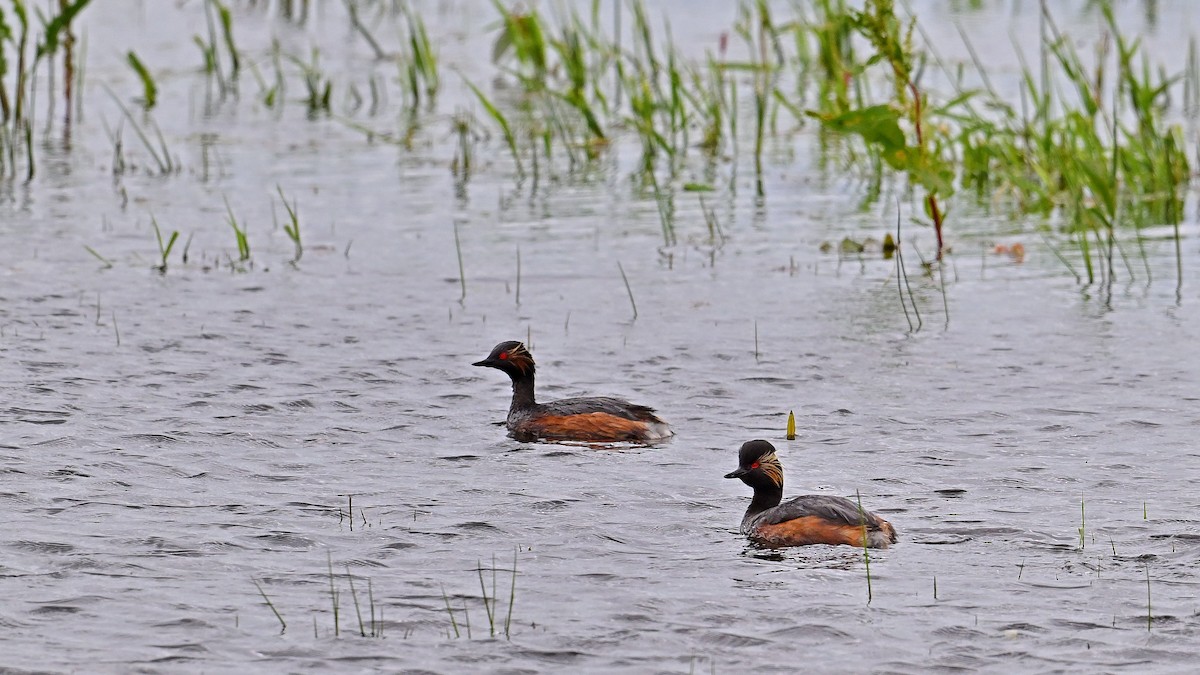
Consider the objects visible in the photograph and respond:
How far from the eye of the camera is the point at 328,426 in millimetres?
8812

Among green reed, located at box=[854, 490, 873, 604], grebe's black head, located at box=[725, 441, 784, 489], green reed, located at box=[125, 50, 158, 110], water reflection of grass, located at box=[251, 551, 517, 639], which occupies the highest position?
green reed, located at box=[125, 50, 158, 110]

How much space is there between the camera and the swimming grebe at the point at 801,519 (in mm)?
7012

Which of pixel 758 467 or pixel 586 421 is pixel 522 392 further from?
pixel 758 467

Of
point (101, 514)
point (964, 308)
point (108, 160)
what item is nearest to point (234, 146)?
point (108, 160)

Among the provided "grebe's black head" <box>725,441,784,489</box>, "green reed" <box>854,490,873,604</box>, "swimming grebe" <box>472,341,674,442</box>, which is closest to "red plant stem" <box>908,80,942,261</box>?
"swimming grebe" <box>472,341,674,442</box>

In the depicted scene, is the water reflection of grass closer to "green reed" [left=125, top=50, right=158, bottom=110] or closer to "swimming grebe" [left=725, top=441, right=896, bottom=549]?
"swimming grebe" [left=725, top=441, right=896, bottom=549]

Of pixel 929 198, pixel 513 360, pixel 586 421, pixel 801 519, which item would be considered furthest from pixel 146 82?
pixel 801 519

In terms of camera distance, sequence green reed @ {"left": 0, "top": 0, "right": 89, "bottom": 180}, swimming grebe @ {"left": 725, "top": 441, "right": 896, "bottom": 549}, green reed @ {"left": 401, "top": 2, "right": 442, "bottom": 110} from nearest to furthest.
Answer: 1. swimming grebe @ {"left": 725, "top": 441, "right": 896, "bottom": 549}
2. green reed @ {"left": 0, "top": 0, "right": 89, "bottom": 180}
3. green reed @ {"left": 401, "top": 2, "right": 442, "bottom": 110}

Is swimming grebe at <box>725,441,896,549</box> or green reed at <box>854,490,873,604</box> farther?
swimming grebe at <box>725,441,896,549</box>

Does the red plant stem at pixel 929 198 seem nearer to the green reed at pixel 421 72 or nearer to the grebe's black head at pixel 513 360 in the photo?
the grebe's black head at pixel 513 360

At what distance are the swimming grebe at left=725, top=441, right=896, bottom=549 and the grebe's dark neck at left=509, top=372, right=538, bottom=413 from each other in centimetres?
189

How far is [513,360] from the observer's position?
936 cm

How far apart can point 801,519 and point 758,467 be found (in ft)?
1.32

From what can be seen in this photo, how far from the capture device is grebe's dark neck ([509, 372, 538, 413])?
29.9 feet
